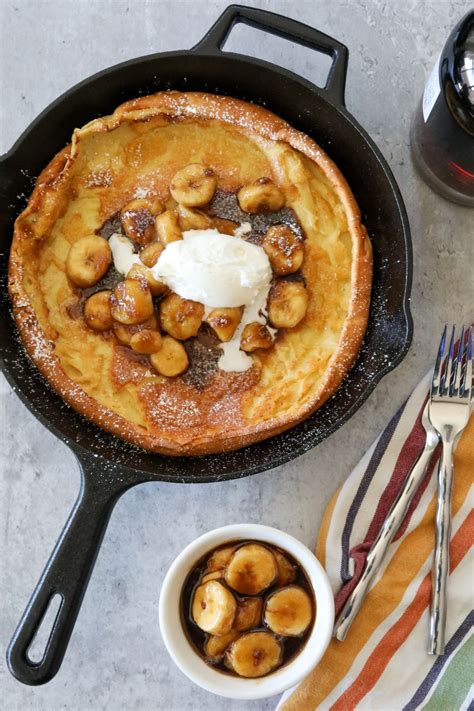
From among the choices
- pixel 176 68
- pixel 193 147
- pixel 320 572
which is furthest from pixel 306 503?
pixel 176 68

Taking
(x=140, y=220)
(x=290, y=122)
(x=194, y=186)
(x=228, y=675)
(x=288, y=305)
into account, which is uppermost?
(x=290, y=122)

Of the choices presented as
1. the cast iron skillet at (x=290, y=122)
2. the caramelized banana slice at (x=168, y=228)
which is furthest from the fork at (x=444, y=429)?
the caramelized banana slice at (x=168, y=228)

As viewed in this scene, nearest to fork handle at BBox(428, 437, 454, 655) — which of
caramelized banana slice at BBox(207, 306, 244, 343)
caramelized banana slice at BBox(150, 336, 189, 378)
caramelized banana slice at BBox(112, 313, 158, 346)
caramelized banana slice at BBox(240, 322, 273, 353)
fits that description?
caramelized banana slice at BBox(240, 322, 273, 353)

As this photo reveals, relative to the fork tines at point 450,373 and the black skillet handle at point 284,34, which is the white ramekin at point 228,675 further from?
the black skillet handle at point 284,34

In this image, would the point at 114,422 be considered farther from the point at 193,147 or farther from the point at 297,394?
the point at 193,147

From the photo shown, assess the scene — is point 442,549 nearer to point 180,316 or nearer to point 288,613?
point 288,613

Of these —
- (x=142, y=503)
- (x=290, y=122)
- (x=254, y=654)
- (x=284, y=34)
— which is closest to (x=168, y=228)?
(x=290, y=122)
